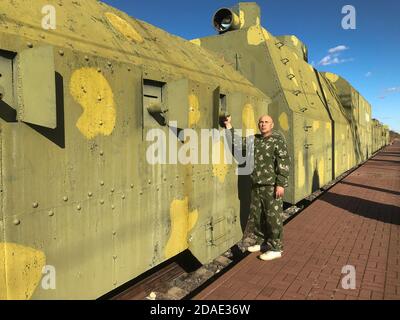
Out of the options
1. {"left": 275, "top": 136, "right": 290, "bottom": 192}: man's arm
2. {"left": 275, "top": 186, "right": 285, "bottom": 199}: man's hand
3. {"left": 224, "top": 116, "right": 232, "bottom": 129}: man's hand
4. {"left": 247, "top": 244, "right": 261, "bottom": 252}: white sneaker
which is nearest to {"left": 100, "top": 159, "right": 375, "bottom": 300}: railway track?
{"left": 247, "top": 244, "right": 261, "bottom": 252}: white sneaker

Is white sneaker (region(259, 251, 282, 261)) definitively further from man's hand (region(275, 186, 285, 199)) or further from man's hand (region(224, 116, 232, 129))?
man's hand (region(224, 116, 232, 129))

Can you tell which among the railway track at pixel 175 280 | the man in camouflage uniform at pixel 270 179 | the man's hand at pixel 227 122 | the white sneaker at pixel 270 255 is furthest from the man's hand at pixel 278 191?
the railway track at pixel 175 280

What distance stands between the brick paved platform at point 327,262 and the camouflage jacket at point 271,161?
916mm

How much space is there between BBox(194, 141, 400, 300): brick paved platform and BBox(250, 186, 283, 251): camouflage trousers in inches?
8.8

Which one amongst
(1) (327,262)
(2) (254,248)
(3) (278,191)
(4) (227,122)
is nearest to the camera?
(1) (327,262)

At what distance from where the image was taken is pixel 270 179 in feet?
13.7

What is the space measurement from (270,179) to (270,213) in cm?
40

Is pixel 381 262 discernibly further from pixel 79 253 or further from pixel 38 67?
pixel 38 67

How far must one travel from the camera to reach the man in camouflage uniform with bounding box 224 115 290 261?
4094 mm

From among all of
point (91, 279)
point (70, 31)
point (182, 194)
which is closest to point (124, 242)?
point (91, 279)

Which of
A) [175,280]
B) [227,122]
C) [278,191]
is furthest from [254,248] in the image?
[227,122]

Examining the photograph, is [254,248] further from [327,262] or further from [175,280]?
[175,280]

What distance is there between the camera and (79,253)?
2.55m
